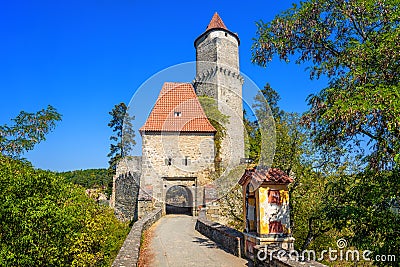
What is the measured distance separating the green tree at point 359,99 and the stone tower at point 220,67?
1856cm

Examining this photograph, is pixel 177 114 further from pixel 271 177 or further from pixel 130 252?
pixel 271 177

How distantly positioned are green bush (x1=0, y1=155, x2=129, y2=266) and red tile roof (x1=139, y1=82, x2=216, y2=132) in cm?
1162

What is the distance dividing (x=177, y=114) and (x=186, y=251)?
13.3 meters

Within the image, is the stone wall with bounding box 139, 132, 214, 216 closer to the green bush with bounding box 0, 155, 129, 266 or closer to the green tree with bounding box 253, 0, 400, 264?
the green bush with bounding box 0, 155, 129, 266

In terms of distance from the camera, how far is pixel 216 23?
28.6 m

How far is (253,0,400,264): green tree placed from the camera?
5.28m

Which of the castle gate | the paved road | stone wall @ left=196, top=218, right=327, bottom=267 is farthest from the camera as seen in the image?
the castle gate

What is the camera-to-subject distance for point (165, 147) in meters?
20.8

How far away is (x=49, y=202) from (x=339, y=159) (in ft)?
22.8

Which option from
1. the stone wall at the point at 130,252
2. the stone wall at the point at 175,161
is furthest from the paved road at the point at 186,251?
the stone wall at the point at 175,161

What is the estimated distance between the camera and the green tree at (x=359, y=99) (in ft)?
17.3

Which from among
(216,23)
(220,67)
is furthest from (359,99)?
(216,23)

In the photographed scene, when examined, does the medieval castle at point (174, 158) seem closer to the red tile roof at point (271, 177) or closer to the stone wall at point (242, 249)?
the stone wall at point (242, 249)

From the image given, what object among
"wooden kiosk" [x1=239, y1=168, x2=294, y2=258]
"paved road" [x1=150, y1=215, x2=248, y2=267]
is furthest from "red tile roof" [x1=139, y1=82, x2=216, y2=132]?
"wooden kiosk" [x1=239, y1=168, x2=294, y2=258]
